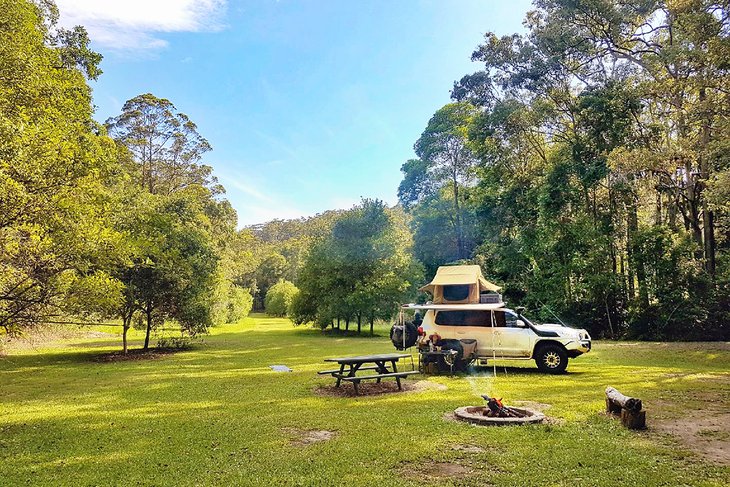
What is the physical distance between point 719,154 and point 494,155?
16.2 m

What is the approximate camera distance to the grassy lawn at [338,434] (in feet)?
16.9

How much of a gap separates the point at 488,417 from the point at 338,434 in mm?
2371

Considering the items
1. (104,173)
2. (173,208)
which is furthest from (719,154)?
(173,208)

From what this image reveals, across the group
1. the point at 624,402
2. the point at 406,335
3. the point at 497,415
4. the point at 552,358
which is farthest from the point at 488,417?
the point at 406,335

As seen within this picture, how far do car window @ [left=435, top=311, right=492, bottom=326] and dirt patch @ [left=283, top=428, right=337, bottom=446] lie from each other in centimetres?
675

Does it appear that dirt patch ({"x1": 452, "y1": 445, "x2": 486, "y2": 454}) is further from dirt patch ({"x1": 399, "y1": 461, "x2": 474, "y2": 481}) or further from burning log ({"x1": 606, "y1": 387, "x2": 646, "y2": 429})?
burning log ({"x1": 606, "y1": 387, "x2": 646, "y2": 429})

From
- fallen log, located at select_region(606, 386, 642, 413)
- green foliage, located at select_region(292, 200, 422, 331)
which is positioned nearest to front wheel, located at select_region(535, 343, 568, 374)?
fallen log, located at select_region(606, 386, 642, 413)

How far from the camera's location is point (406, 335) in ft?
46.0

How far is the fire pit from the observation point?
7082 millimetres

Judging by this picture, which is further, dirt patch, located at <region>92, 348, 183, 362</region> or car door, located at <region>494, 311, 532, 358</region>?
dirt patch, located at <region>92, 348, 183, 362</region>

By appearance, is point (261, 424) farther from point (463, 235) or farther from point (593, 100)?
point (463, 235)

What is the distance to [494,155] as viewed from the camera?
31.7 m

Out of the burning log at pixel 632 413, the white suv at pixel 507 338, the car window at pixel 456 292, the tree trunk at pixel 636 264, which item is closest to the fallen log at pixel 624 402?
the burning log at pixel 632 413

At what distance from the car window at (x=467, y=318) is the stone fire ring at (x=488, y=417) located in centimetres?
503
